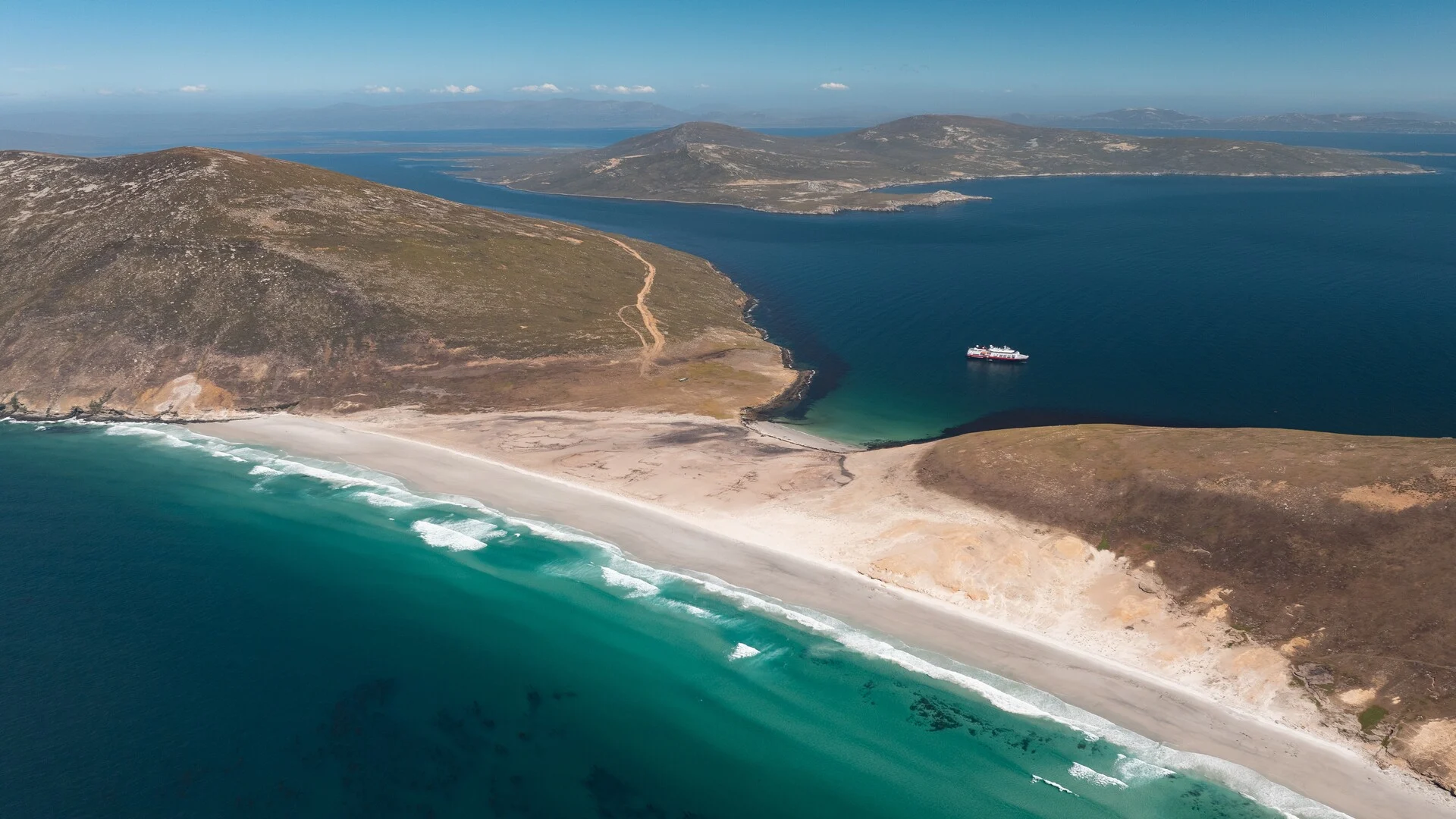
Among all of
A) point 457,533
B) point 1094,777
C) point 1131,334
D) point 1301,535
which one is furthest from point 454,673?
point 1131,334

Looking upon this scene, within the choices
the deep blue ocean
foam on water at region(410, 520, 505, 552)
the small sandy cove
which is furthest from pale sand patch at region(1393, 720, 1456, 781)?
foam on water at region(410, 520, 505, 552)

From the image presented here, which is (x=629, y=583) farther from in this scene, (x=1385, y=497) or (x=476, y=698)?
(x=1385, y=497)

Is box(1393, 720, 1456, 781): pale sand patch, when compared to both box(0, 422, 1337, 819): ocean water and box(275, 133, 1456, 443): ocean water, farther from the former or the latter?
box(275, 133, 1456, 443): ocean water


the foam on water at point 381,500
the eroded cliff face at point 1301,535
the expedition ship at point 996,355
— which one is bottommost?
the foam on water at point 381,500

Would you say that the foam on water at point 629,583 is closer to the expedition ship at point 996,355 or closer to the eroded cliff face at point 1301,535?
the eroded cliff face at point 1301,535

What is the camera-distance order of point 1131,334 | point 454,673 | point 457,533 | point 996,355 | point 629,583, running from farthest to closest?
point 1131,334 → point 996,355 → point 457,533 → point 629,583 → point 454,673

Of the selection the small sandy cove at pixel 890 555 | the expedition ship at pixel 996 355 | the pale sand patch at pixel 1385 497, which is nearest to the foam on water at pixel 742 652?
the small sandy cove at pixel 890 555
